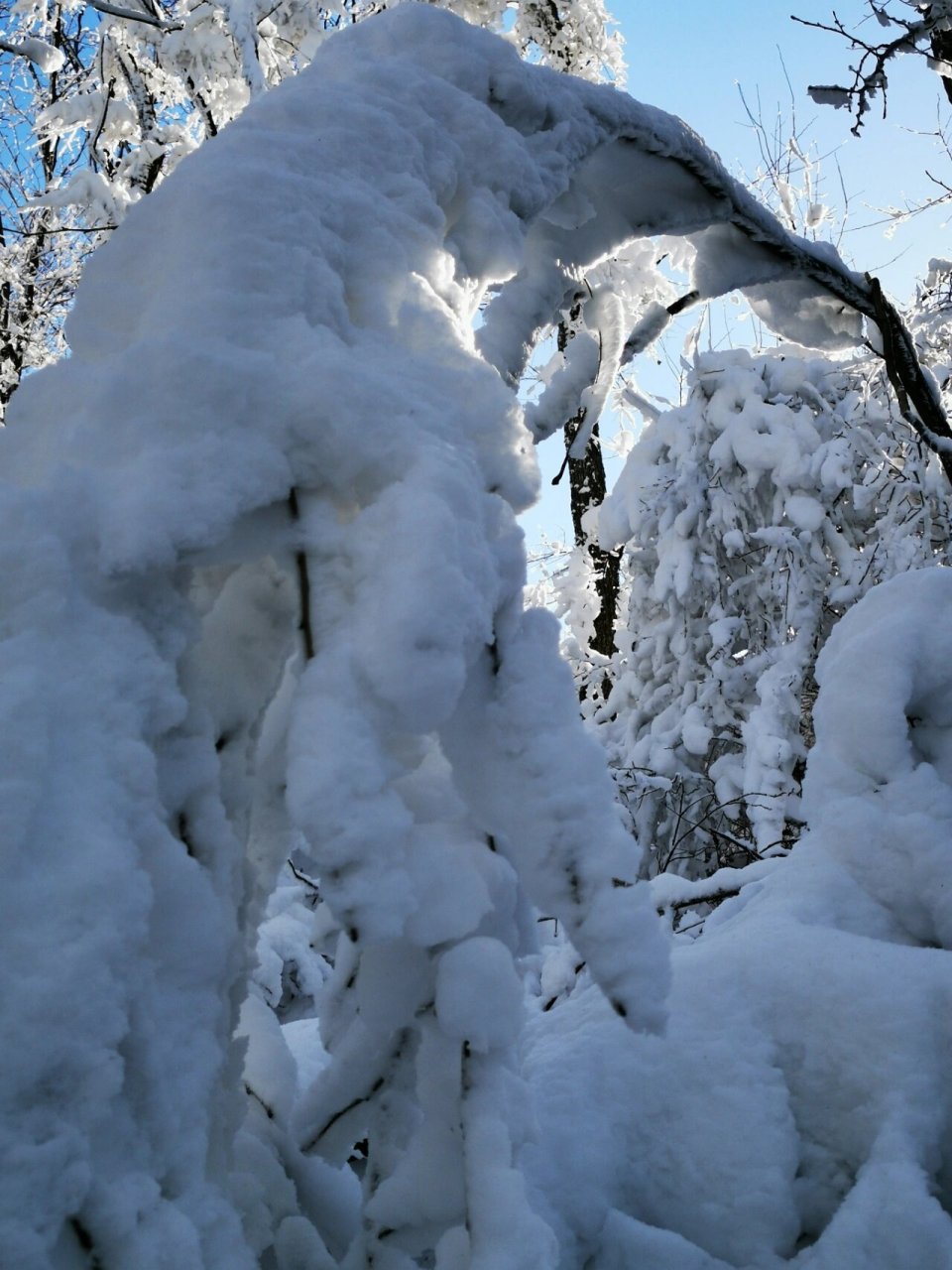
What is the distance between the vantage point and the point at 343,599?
892 millimetres

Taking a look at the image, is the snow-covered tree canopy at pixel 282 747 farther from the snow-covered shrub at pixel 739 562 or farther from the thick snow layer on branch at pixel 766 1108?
the snow-covered shrub at pixel 739 562

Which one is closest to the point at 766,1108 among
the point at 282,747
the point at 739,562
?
the point at 282,747

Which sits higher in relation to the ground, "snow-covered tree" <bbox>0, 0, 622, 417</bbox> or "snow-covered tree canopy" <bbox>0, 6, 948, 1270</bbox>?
"snow-covered tree" <bbox>0, 0, 622, 417</bbox>

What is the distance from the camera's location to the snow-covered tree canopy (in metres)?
0.70

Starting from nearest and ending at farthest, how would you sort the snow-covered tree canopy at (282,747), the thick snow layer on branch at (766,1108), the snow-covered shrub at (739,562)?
the snow-covered tree canopy at (282,747)
the thick snow layer on branch at (766,1108)
the snow-covered shrub at (739,562)

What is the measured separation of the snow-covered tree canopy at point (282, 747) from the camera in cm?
70

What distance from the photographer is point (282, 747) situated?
1065mm

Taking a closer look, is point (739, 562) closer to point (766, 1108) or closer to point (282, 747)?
point (766, 1108)

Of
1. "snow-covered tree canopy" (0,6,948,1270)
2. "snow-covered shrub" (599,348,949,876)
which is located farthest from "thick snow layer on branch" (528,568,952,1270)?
"snow-covered shrub" (599,348,949,876)

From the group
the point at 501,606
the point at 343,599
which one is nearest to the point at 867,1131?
the point at 501,606

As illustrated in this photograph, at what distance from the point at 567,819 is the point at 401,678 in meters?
0.23

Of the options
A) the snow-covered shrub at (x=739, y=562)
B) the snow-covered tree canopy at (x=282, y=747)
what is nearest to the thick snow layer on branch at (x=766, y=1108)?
the snow-covered tree canopy at (x=282, y=747)

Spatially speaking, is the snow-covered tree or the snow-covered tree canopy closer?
the snow-covered tree canopy

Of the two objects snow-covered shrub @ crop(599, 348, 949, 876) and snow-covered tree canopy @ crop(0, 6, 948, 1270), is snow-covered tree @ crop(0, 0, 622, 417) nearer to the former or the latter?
snow-covered shrub @ crop(599, 348, 949, 876)
